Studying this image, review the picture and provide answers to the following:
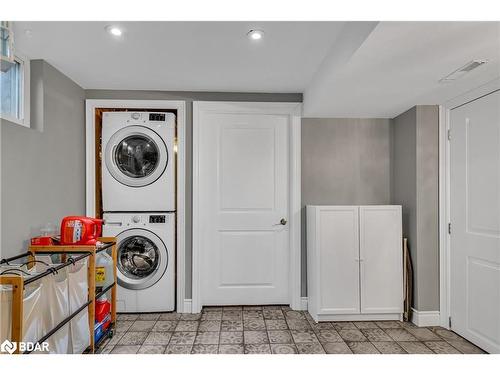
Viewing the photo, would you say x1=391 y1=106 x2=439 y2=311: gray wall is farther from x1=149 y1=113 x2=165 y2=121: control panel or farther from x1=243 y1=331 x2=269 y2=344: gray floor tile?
x1=149 y1=113 x2=165 y2=121: control panel

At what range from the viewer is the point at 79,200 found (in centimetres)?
310

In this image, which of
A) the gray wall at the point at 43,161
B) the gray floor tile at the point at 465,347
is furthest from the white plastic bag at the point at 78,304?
the gray floor tile at the point at 465,347

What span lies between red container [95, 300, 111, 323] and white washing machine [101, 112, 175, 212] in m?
0.94

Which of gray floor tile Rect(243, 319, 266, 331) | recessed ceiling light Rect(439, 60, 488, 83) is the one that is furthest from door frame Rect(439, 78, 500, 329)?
gray floor tile Rect(243, 319, 266, 331)

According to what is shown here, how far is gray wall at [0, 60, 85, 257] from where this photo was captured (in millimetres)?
2148

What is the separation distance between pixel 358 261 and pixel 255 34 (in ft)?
6.90

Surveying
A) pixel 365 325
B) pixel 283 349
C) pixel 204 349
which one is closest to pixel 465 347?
pixel 365 325

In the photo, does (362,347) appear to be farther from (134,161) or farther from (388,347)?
(134,161)

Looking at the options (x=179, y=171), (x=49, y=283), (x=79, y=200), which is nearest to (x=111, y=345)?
(x=49, y=283)

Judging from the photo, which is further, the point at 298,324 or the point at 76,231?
the point at 298,324

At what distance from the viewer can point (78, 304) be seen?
6.76 ft

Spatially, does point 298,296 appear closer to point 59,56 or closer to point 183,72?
point 183,72

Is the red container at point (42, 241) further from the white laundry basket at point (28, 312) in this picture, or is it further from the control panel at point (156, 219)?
the control panel at point (156, 219)

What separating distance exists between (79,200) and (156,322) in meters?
1.35
